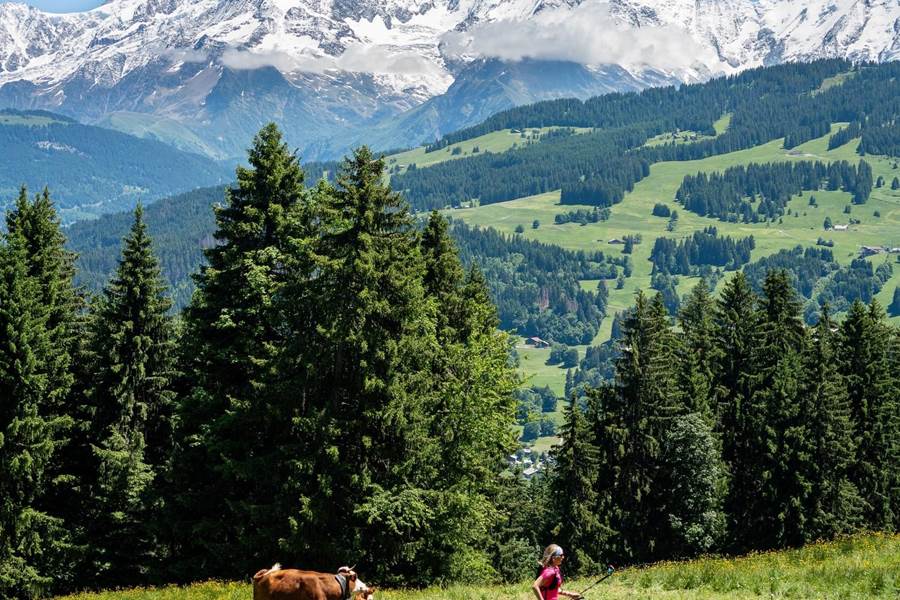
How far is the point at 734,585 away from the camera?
26.6 metres

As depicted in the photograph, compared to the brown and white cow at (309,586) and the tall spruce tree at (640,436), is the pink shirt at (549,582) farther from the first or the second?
the tall spruce tree at (640,436)

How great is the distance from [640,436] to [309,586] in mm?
38194

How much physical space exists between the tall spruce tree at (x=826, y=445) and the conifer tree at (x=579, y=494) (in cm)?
1190

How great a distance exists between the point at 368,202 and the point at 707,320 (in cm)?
3497

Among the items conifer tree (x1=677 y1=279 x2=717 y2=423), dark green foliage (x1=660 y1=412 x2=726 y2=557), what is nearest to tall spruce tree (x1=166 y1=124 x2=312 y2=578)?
dark green foliage (x1=660 y1=412 x2=726 y2=557)

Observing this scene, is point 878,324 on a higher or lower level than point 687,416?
higher

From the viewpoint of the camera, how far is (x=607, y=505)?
56875 millimetres

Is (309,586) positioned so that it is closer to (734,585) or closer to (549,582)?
(549,582)

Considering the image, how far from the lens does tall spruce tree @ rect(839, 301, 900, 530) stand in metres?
59.8

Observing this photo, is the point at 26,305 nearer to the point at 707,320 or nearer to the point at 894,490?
the point at 707,320

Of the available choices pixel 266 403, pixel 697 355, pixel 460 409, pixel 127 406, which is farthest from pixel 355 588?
pixel 697 355

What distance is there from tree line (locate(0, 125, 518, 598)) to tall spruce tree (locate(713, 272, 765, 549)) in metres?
21.7

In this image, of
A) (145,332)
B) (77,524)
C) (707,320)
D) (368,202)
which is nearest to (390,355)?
(368,202)

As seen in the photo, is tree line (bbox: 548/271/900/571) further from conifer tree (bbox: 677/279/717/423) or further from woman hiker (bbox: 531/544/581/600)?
woman hiker (bbox: 531/544/581/600)
